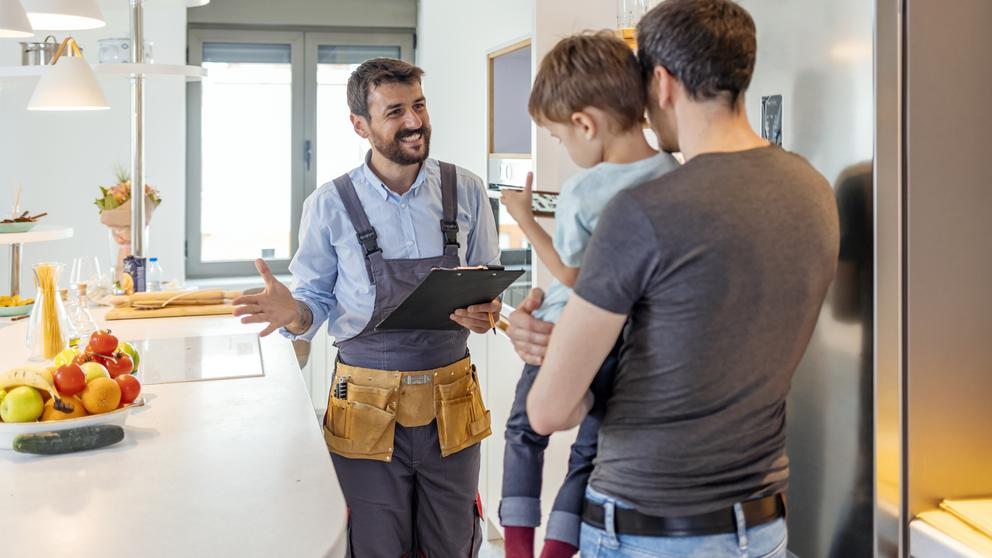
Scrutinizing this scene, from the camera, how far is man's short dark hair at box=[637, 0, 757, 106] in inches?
45.0

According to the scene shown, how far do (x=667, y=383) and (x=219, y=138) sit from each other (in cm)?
496

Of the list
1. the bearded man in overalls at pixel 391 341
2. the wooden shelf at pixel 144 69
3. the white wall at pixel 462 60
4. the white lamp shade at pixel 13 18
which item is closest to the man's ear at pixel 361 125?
the bearded man in overalls at pixel 391 341

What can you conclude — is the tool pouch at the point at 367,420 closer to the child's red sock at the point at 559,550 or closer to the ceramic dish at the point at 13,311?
the child's red sock at the point at 559,550

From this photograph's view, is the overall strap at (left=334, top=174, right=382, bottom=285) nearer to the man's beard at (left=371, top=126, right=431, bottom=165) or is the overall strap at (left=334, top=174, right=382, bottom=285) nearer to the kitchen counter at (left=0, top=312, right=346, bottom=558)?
the man's beard at (left=371, top=126, right=431, bottom=165)

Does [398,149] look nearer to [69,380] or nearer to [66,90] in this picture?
[69,380]

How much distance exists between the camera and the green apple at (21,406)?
164cm

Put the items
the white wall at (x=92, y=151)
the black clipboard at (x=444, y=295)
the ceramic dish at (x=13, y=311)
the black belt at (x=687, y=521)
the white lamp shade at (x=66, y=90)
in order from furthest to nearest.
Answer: the white wall at (x=92, y=151) → the ceramic dish at (x=13, y=311) → the white lamp shade at (x=66, y=90) → the black clipboard at (x=444, y=295) → the black belt at (x=687, y=521)

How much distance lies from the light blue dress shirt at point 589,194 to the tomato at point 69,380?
0.98 metres

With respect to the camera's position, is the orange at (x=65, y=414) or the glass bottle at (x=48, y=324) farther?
the glass bottle at (x=48, y=324)

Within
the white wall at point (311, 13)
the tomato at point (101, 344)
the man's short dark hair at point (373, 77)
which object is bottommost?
the tomato at point (101, 344)

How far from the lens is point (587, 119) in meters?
1.26

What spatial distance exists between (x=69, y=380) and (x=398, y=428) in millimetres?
853

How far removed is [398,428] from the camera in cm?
233

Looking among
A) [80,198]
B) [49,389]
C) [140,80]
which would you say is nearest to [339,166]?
[80,198]
